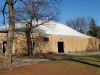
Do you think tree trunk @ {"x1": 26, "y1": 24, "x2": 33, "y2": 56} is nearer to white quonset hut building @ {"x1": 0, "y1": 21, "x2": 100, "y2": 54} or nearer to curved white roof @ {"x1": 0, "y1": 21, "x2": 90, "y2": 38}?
white quonset hut building @ {"x1": 0, "y1": 21, "x2": 100, "y2": 54}

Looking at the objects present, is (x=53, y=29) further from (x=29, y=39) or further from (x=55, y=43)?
(x=29, y=39)

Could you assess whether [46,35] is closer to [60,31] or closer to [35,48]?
[35,48]

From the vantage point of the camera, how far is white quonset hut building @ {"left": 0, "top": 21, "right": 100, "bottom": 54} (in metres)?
41.5

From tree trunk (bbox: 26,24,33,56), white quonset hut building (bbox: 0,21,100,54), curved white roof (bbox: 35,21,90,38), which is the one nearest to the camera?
tree trunk (bbox: 26,24,33,56)

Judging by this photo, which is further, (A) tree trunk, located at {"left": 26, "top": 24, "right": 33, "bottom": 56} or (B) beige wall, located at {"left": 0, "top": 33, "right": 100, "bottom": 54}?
(B) beige wall, located at {"left": 0, "top": 33, "right": 100, "bottom": 54}

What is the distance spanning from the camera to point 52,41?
158ft

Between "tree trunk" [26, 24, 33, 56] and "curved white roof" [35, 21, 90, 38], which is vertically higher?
"curved white roof" [35, 21, 90, 38]

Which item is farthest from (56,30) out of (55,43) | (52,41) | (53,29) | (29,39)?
(29,39)

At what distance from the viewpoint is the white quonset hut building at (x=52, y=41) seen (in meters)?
41.5

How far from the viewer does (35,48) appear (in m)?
44.0

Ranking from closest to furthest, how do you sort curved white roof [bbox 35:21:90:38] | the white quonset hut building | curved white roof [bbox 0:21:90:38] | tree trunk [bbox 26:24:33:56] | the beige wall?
tree trunk [bbox 26:24:33:56], the beige wall, the white quonset hut building, curved white roof [bbox 0:21:90:38], curved white roof [bbox 35:21:90:38]

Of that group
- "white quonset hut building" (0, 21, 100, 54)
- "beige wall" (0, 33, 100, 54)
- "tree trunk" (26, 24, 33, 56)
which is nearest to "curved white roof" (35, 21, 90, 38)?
"white quonset hut building" (0, 21, 100, 54)

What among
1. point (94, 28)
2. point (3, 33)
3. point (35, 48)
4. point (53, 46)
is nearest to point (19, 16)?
point (3, 33)

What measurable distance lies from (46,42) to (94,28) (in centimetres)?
4280
